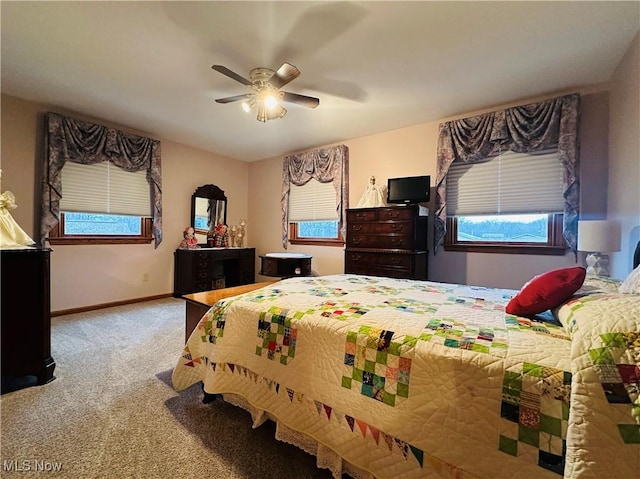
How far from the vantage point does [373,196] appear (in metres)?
3.85

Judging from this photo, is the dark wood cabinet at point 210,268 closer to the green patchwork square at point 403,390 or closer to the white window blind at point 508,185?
the white window blind at point 508,185

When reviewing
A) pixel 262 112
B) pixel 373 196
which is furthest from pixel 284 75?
pixel 373 196

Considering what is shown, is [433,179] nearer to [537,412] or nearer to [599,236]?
[599,236]

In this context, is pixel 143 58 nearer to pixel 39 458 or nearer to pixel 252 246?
pixel 39 458

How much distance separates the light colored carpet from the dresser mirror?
9.35 ft

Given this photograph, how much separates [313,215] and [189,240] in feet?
6.72

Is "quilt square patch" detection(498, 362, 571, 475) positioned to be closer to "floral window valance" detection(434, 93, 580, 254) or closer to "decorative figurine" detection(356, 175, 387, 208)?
"floral window valance" detection(434, 93, 580, 254)

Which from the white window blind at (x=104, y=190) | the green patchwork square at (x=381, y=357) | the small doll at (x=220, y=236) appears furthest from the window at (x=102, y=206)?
the green patchwork square at (x=381, y=357)

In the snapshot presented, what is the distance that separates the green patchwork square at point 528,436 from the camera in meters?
0.84

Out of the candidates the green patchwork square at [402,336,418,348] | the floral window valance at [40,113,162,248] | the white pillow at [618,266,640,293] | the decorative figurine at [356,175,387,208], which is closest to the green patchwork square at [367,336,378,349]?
the green patchwork square at [402,336,418,348]

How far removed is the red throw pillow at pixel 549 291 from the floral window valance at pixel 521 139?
2.05 metres

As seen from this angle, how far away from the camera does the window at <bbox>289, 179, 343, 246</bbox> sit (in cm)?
465

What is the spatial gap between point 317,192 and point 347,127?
121 centimetres

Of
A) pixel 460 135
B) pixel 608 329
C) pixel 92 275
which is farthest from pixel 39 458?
pixel 460 135
